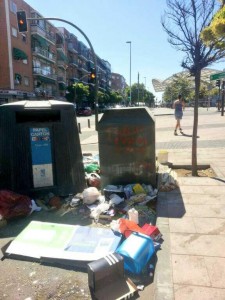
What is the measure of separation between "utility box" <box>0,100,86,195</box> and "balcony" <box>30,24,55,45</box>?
43.5 meters

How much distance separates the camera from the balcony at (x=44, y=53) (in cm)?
4439

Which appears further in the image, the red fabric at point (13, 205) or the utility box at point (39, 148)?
the utility box at point (39, 148)

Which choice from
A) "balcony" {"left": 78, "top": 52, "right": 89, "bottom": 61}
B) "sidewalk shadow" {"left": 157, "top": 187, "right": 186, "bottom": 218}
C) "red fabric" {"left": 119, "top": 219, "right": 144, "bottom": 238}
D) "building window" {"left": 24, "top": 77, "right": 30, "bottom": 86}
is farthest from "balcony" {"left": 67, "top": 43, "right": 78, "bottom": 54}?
"red fabric" {"left": 119, "top": 219, "right": 144, "bottom": 238}

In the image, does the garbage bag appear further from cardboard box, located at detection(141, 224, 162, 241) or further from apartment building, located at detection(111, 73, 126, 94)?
apartment building, located at detection(111, 73, 126, 94)

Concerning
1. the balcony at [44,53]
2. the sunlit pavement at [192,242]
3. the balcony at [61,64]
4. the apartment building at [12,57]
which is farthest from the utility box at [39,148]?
the balcony at [61,64]

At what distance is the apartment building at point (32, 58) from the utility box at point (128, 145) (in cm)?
2836

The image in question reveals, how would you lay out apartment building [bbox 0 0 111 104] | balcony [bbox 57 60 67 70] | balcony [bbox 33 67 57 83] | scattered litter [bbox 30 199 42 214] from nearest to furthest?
scattered litter [bbox 30 199 42 214] < apartment building [bbox 0 0 111 104] < balcony [bbox 33 67 57 83] < balcony [bbox 57 60 67 70]

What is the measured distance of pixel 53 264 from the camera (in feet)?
10.1

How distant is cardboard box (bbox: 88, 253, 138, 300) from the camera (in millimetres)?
2516

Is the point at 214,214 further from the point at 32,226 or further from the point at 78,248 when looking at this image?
the point at 32,226

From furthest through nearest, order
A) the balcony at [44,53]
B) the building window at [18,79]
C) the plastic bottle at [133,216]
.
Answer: the balcony at [44,53], the building window at [18,79], the plastic bottle at [133,216]

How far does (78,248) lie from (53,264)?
302mm

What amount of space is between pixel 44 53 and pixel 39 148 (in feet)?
152

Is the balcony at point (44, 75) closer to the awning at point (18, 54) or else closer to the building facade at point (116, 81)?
the awning at point (18, 54)
